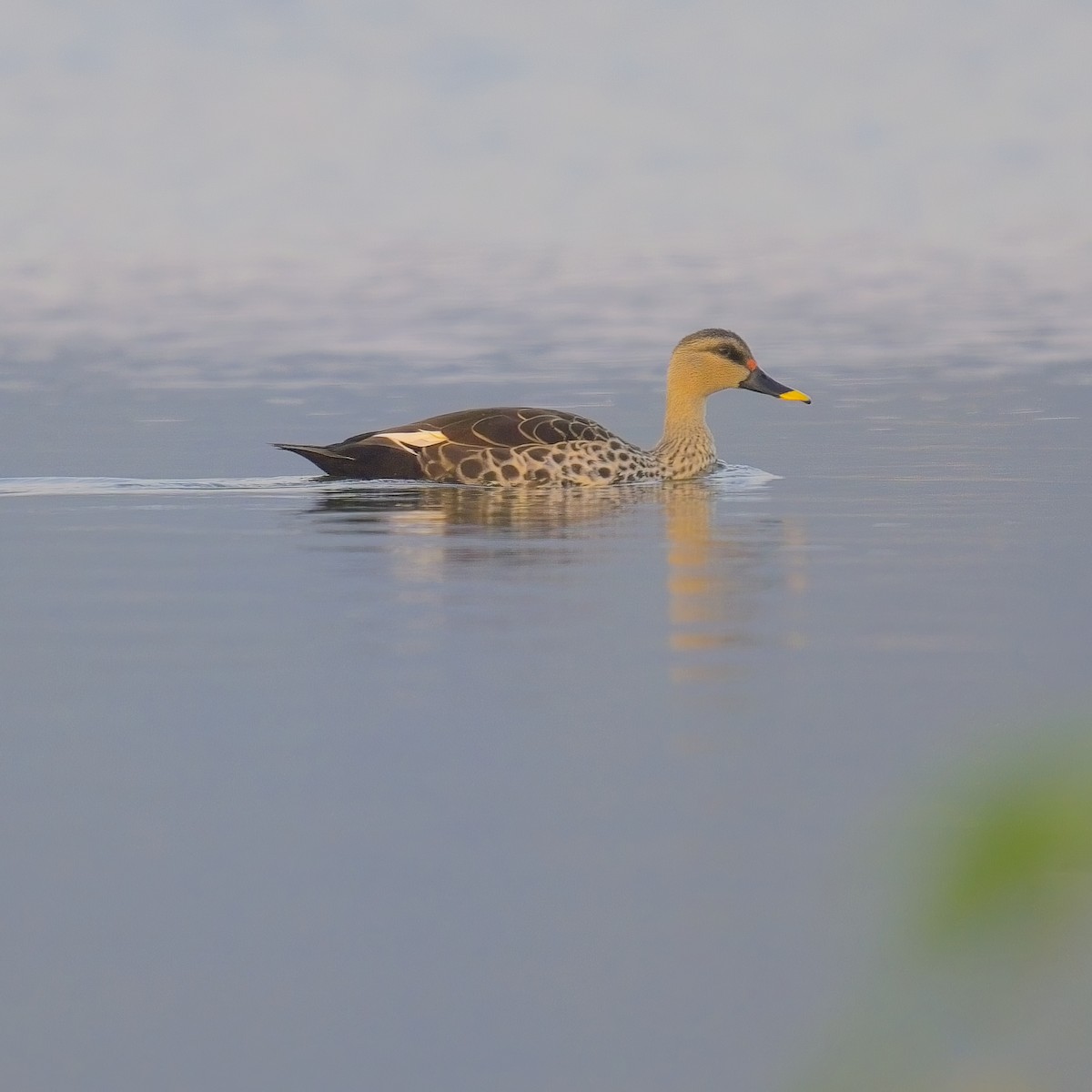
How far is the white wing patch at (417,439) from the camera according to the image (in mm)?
13945

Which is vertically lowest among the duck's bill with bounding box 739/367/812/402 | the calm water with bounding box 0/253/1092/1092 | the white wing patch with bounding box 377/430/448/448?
the calm water with bounding box 0/253/1092/1092

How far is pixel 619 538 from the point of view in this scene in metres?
11.0

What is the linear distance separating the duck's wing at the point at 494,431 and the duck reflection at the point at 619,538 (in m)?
0.37

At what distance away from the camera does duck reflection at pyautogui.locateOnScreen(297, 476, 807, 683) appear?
7961 millimetres

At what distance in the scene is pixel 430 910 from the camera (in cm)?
415

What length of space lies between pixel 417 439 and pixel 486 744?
8349 mm

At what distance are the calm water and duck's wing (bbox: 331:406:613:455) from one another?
50 cm

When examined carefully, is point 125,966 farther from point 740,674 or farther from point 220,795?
point 740,674

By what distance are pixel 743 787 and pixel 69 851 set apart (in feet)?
5.83

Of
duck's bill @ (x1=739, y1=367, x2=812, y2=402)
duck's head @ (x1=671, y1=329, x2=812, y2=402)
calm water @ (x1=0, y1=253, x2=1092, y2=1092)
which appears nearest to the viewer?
calm water @ (x1=0, y1=253, x2=1092, y2=1092)

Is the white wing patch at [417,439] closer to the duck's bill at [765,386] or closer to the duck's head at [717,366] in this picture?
the duck's head at [717,366]

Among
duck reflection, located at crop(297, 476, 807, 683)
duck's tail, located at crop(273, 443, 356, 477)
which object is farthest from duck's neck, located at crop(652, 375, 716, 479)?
duck's tail, located at crop(273, 443, 356, 477)

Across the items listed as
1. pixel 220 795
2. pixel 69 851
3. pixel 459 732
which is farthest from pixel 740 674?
pixel 69 851

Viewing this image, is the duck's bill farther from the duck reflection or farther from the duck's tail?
the duck's tail
